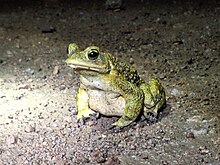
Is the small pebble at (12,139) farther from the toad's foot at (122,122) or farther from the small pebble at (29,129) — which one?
the toad's foot at (122,122)

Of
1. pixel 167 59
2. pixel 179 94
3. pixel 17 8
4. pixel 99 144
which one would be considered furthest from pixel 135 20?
pixel 99 144

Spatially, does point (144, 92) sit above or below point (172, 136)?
above

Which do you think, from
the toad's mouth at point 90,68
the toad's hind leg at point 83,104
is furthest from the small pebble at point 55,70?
the toad's mouth at point 90,68

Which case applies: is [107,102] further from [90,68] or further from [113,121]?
[90,68]

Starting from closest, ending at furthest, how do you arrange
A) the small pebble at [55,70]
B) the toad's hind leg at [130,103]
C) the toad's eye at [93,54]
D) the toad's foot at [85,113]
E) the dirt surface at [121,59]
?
1. the dirt surface at [121,59]
2. the toad's eye at [93,54]
3. the toad's hind leg at [130,103]
4. the toad's foot at [85,113]
5. the small pebble at [55,70]

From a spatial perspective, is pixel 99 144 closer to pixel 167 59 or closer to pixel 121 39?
pixel 167 59

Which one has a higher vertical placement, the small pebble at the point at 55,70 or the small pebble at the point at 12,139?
the small pebble at the point at 55,70

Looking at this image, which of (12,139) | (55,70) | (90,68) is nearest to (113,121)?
(90,68)
